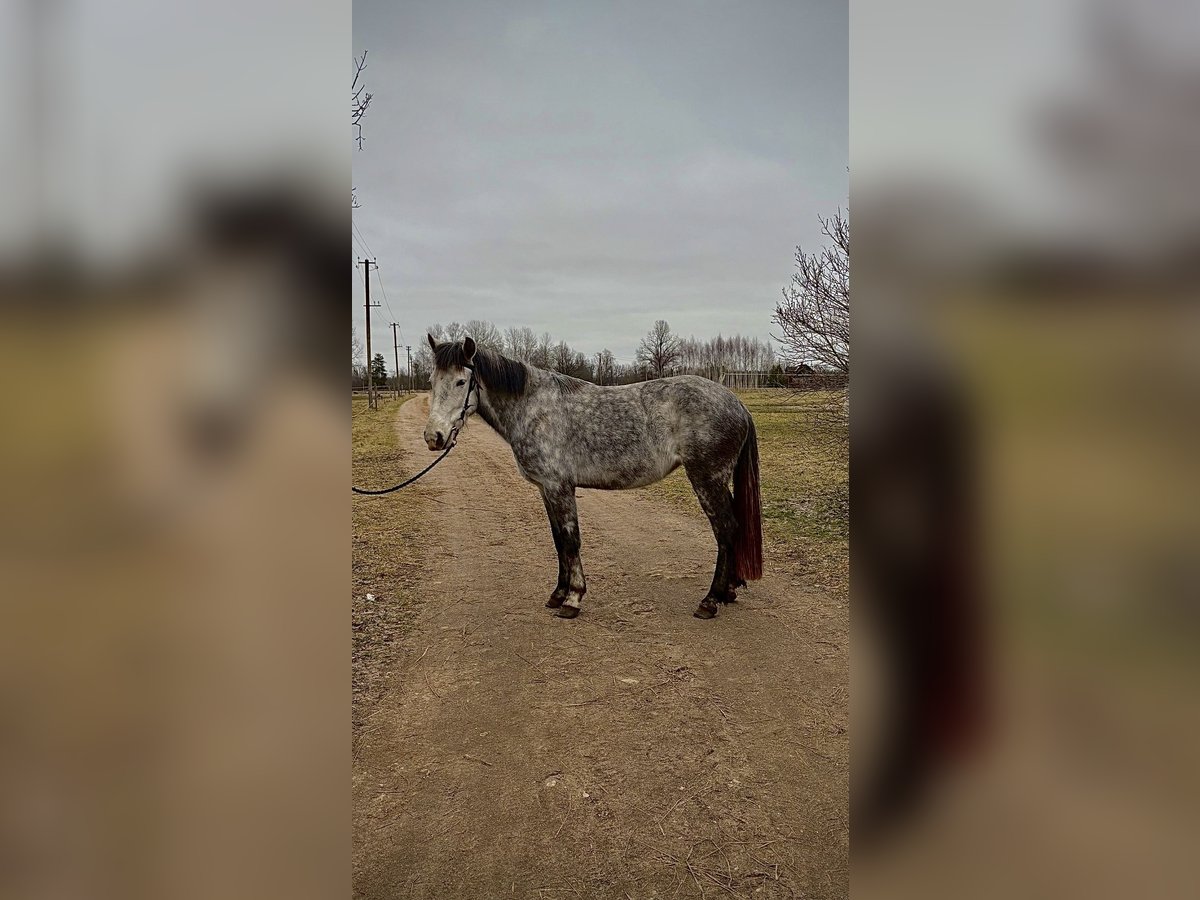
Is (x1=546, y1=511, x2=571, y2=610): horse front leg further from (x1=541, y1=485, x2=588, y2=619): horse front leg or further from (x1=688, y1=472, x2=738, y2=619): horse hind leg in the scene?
(x1=688, y1=472, x2=738, y2=619): horse hind leg

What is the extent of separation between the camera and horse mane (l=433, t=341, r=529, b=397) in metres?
4.79

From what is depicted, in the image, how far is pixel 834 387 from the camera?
766 centimetres

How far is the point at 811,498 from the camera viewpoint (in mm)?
9102
